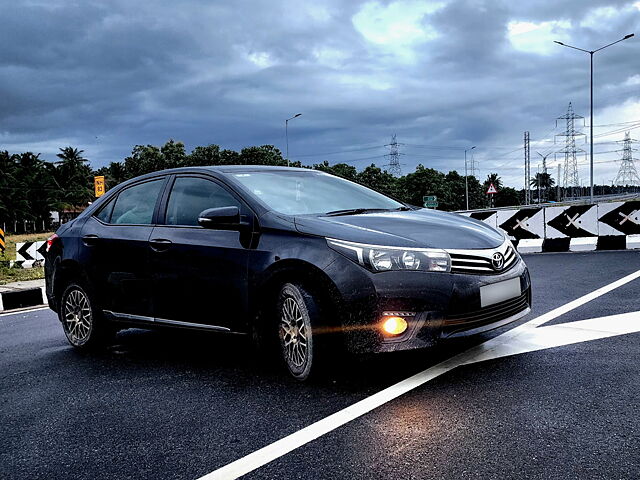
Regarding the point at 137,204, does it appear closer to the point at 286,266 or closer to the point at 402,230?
the point at 286,266

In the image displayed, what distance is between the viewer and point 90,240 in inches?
217

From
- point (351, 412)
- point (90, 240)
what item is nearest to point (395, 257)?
point (351, 412)

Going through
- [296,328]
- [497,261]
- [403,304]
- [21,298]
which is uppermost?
[497,261]

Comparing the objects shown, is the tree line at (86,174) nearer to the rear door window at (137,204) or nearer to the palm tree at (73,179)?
the palm tree at (73,179)

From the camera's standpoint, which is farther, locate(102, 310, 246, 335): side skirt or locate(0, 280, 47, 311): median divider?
locate(0, 280, 47, 311): median divider

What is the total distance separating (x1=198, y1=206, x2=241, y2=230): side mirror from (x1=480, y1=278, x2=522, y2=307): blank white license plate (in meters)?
1.74

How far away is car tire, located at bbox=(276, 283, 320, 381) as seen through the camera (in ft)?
12.9

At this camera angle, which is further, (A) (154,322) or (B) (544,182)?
(B) (544,182)

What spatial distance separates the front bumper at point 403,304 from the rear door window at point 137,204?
83.6 inches

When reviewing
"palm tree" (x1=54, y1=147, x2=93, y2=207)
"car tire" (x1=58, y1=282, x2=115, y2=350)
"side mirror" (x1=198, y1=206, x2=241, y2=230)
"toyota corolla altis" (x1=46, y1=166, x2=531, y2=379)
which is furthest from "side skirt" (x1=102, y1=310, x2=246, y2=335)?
"palm tree" (x1=54, y1=147, x2=93, y2=207)

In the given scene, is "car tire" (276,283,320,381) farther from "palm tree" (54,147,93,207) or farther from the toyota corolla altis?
"palm tree" (54,147,93,207)

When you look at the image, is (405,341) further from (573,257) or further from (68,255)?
(573,257)

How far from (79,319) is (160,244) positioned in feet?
4.69

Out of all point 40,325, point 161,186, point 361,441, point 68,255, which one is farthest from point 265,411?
point 40,325
